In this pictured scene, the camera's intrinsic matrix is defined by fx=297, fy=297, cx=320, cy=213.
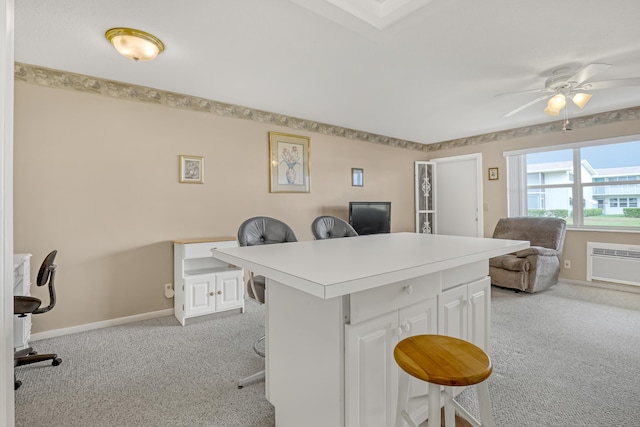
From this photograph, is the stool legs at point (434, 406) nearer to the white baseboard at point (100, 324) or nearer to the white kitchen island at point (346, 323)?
the white kitchen island at point (346, 323)

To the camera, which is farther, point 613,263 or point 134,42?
point 613,263

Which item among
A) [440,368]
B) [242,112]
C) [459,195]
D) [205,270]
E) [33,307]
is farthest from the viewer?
[459,195]

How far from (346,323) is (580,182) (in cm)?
521

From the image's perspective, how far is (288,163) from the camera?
13.8ft

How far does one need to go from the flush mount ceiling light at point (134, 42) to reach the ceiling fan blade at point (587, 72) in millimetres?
3309

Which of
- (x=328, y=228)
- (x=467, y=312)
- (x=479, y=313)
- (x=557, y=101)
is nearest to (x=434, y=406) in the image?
(x=467, y=312)

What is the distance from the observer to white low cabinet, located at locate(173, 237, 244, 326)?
304 centimetres

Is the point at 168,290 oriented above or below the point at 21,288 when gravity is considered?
below

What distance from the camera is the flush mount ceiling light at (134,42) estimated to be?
6.89 feet

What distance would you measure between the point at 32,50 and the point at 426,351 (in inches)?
137

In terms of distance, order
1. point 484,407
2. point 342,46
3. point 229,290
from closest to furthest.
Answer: point 484,407 → point 342,46 → point 229,290

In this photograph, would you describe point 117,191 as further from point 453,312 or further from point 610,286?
point 610,286

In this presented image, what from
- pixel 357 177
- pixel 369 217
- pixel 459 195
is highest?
pixel 357 177

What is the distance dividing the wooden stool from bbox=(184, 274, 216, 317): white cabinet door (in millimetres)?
2476
